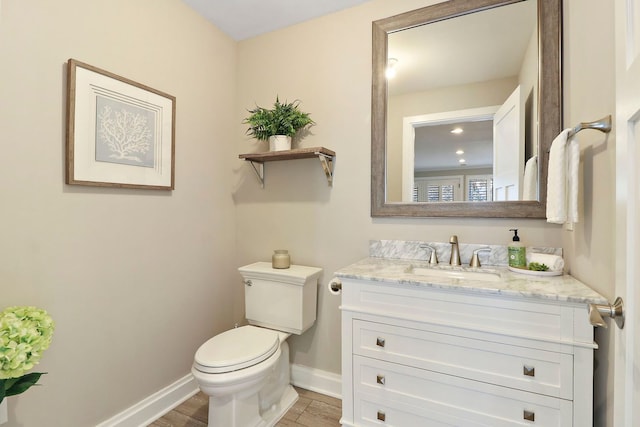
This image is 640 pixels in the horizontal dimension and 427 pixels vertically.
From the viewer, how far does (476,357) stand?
1145 millimetres

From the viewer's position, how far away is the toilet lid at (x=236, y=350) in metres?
1.37

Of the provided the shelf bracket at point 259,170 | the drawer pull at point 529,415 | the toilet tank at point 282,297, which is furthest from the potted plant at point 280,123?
the drawer pull at point 529,415

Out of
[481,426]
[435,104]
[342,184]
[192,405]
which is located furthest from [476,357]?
[192,405]

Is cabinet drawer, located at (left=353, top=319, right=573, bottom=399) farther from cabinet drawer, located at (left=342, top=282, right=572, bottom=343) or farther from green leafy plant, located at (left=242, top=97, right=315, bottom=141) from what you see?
green leafy plant, located at (left=242, top=97, right=315, bottom=141)

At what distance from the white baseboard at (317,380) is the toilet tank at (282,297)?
36 centimetres

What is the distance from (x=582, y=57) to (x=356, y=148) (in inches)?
42.6

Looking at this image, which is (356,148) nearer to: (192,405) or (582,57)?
(582,57)

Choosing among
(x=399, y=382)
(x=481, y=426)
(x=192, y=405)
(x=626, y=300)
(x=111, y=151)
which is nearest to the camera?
(x=626, y=300)

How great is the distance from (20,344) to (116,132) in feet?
3.31

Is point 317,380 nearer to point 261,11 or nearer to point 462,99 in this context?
A: point 462,99

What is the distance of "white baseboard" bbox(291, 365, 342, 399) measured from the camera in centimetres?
191

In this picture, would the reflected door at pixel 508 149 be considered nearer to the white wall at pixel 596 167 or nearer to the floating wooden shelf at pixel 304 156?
the white wall at pixel 596 167

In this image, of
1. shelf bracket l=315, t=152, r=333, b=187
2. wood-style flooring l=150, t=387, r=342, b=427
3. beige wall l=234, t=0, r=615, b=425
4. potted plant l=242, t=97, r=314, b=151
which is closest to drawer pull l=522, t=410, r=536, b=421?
beige wall l=234, t=0, r=615, b=425

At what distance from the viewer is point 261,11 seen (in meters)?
1.94
